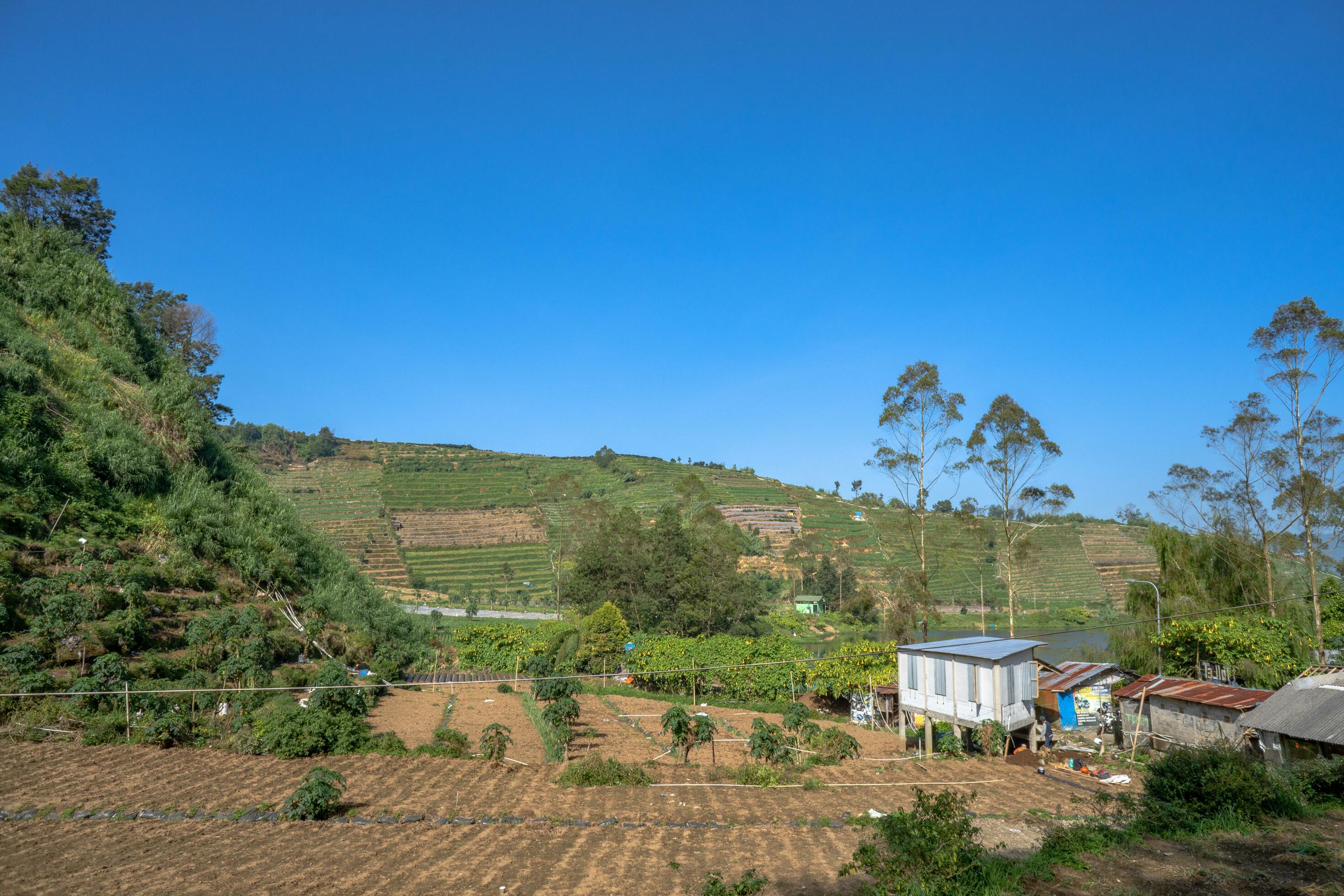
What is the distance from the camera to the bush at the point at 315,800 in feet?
35.3

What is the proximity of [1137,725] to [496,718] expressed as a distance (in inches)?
665

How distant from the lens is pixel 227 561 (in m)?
22.4

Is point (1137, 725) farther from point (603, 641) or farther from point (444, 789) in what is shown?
point (603, 641)

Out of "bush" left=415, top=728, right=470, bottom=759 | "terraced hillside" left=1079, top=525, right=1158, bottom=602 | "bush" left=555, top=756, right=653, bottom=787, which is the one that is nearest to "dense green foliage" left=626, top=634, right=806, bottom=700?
"bush" left=415, top=728, right=470, bottom=759

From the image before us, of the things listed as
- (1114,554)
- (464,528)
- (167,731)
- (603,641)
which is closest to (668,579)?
(603,641)

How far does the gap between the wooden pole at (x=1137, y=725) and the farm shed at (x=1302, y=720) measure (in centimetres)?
229

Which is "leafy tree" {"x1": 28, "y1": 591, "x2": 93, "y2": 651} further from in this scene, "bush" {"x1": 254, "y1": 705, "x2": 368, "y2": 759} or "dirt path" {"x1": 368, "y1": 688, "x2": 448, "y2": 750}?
"dirt path" {"x1": 368, "y1": 688, "x2": 448, "y2": 750}

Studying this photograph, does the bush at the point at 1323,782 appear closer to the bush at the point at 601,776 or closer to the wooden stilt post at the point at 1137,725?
the wooden stilt post at the point at 1137,725

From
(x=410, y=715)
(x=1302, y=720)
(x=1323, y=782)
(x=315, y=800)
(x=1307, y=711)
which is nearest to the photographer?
(x=315, y=800)

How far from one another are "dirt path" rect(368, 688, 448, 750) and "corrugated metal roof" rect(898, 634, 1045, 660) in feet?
41.7

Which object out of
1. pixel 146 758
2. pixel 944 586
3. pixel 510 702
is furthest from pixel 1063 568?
pixel 146 758

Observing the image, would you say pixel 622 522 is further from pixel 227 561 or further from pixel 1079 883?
pixel 1079 883

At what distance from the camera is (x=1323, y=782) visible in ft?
35.8

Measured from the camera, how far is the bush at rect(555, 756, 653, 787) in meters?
13.8
